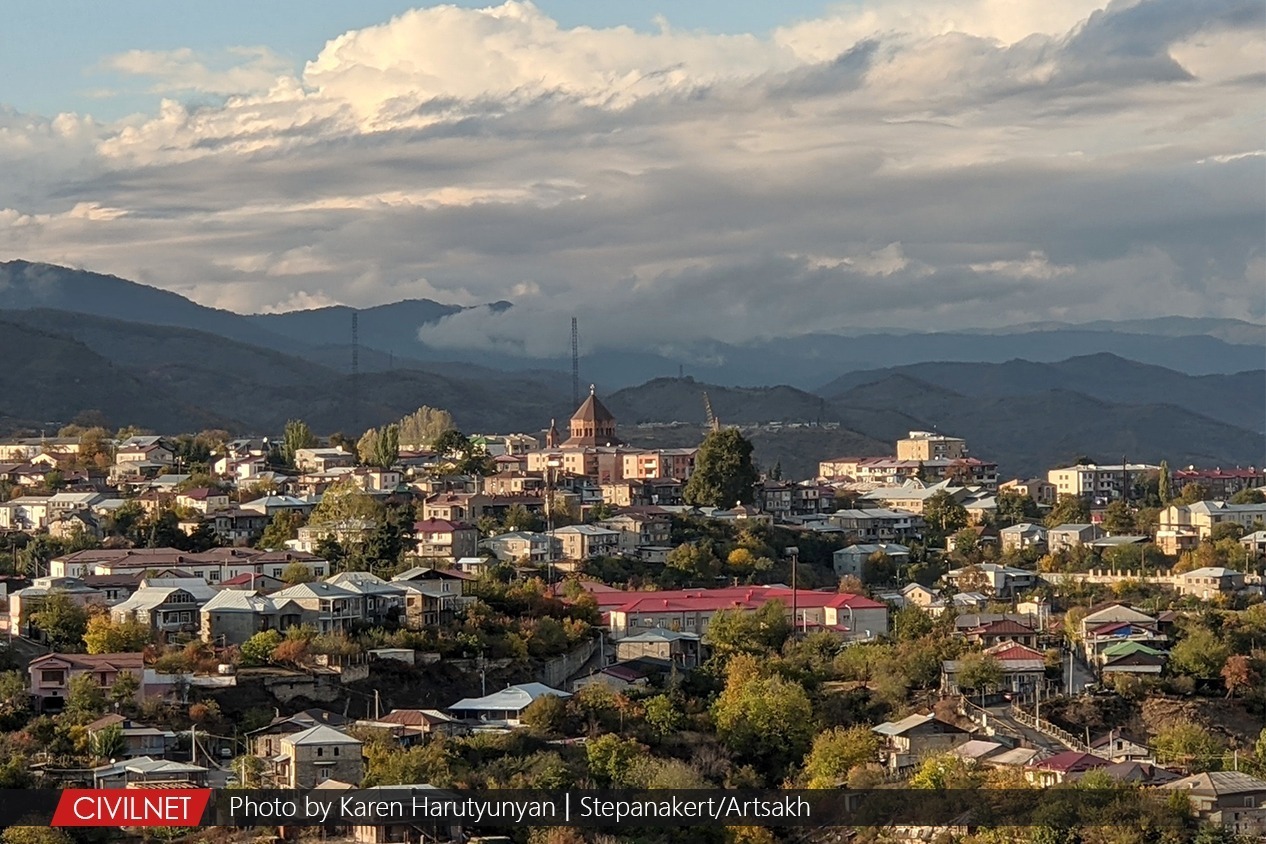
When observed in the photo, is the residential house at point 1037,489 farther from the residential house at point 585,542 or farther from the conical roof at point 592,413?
the residential house at point 585,542

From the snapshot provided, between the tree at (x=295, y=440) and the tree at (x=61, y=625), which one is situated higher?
the tree at (x=295, y=440)

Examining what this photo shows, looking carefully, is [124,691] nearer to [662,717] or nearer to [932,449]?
[662,717]

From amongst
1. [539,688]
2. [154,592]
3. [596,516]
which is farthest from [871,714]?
[596,516]

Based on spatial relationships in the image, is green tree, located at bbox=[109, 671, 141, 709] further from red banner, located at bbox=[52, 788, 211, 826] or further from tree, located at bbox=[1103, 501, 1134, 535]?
tree, located at bbox=[1103, 501, 1134, 535]

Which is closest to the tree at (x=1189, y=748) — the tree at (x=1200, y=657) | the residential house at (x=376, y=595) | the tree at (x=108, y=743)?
the tree at (x=1200, y=657)

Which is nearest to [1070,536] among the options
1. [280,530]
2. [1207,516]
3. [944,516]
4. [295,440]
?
[1207,516]

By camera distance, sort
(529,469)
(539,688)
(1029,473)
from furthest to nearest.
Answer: (1029,473) < (529,469) < (539,688)

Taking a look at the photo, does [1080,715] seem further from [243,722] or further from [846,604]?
[243,722]
